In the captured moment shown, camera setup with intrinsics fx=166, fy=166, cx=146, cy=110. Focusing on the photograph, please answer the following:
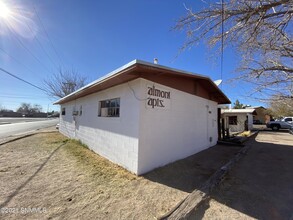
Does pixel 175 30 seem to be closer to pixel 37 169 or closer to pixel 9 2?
pixel 37 169

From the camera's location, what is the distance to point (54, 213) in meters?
2.91

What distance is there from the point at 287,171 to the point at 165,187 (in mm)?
4421

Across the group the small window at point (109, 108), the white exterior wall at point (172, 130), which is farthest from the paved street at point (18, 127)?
the white exterior wall at point (172, 130)

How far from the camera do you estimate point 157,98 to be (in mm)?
5410

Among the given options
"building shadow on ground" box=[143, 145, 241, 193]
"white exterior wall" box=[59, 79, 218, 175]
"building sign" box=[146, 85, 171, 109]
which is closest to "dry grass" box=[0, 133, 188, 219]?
"building shadow on ground" box=[143, 145, 241, 193]

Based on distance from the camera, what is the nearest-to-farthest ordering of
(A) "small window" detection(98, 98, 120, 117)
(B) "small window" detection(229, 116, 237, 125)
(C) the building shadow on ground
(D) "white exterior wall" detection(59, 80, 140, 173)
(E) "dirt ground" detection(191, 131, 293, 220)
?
1. (E) "dirt ground" detection(191, 131, 293, 220)
2. (C) the building shadow on ground
3. (D) "white exterior wall" detection(59, 80, 140, 173)
4. (A) "small window" detection(98, 98, 120, 117)
5. (B) "small window" detection(229, 116, 237, 125)

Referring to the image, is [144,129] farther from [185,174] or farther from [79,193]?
[79,193]

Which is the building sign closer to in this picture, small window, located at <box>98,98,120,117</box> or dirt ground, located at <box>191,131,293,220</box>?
small window, located at <box>98,98,120,117</box>

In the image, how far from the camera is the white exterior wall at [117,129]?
16.4 ft

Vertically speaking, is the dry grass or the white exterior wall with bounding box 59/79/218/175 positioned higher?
the white exterior wall with bounding box 59/79/218/175

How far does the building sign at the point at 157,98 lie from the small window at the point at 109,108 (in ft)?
4.72

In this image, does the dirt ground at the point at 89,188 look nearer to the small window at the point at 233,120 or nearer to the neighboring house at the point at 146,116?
the neighboring house at the point at 146,116

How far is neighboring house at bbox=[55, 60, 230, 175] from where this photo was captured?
16.0ft

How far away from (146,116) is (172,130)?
1.51m
